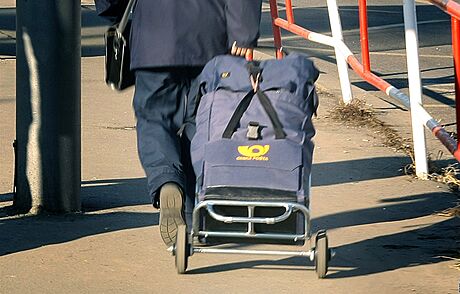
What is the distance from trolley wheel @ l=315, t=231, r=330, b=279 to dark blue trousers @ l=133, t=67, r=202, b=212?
685 millimetres

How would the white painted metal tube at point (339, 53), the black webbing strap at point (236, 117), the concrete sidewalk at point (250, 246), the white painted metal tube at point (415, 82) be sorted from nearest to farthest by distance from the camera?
the black webbing strap at point (236, 117)
the concrete sidewalk at point (250, 246)
the white painted metal tube at point (415, 82)
the white painted metal tube at point (339, 53)

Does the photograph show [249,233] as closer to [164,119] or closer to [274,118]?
[274,118]

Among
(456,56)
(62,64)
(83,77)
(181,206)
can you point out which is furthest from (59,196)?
(83,77)

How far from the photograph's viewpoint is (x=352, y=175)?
7.31m

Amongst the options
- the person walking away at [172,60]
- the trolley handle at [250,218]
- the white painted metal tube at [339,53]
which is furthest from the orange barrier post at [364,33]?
the trolley handle at [250,218]

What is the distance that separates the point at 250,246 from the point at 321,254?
0.69 meters

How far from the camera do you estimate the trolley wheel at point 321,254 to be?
16.4 feet

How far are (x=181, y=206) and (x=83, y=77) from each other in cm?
583

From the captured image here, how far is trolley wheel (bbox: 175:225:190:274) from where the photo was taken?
196 inches

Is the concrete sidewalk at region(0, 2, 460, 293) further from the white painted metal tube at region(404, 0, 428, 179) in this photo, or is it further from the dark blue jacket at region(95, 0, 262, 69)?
the dark blue jacket at region(95, 0, 262, 69)

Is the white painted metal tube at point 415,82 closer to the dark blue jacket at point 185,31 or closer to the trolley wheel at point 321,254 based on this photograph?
the dark blue jacket at point 185,31

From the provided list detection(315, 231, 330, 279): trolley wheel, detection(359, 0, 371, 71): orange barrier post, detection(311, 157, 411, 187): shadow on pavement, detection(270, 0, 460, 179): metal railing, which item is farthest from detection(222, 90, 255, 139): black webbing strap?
detection(359, 0, 371, 71): orange barrier post

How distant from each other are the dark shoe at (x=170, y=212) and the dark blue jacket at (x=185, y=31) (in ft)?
1.91

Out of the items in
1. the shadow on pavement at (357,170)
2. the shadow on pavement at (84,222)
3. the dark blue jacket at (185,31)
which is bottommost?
the shadow on pavement at (84,222)
